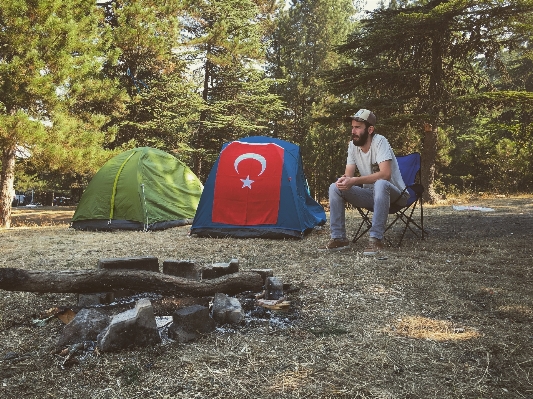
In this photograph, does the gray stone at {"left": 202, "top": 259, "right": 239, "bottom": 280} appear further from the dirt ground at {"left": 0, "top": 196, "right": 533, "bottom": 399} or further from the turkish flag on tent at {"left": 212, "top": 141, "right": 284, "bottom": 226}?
the turkish flag on tent at {"left": 212, "top": 141, "right": 284, "bottom": 226}

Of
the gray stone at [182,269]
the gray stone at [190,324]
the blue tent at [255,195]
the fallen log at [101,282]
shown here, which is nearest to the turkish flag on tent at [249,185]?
the blue tent at [255,195]

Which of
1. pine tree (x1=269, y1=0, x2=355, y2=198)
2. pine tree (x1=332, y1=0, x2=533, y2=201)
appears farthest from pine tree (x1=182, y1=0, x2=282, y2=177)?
pine tree (x1=332, y1=0, x2=533, y2=201)

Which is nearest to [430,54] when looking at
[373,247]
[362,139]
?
[362,139]

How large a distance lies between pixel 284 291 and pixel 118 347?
3.76 ft

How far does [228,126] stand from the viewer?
15250mm

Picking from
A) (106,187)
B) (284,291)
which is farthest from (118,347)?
(106,187)

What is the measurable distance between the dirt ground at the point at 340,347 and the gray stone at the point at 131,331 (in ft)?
0.15

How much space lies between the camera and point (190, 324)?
1850 millimetres

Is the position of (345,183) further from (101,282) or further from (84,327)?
(84,327)

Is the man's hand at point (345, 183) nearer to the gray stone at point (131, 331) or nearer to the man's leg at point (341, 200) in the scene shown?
the man's leg at point (341, 200)

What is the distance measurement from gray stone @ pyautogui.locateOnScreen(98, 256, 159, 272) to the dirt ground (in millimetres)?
285

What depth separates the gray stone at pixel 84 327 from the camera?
1735 millimetres

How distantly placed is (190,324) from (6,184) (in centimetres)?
→ 802

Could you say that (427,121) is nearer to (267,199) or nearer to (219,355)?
(267,199)
